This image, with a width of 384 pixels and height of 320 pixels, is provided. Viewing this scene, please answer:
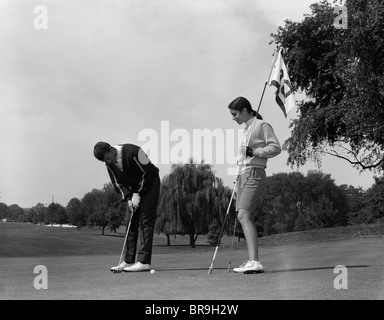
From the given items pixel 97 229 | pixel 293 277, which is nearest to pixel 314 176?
pixel 97 229

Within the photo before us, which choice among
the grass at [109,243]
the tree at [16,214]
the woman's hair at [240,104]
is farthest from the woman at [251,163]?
the tree at [16,214]

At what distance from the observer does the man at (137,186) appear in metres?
7.30

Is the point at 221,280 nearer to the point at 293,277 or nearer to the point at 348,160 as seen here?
the point at 293,277

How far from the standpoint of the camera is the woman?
21.2 ft

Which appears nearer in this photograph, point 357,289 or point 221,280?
point 357,289

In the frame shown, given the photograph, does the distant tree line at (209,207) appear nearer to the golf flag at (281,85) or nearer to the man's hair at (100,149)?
the golf flag at (281,85)

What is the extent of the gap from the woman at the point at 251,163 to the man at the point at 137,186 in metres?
1.44

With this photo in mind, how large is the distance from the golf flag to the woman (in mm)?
790

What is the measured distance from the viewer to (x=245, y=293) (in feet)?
Answer: 15.7

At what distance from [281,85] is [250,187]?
1.74 metres

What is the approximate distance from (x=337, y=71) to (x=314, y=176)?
68103mm

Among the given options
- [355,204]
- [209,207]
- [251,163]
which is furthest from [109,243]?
[355,204]
